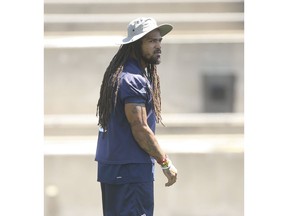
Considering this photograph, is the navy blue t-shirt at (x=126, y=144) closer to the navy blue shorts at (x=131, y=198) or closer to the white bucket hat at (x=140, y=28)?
the navy blue shorts at (x=131, y=198)

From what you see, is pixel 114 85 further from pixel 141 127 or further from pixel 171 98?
pixel 171 98

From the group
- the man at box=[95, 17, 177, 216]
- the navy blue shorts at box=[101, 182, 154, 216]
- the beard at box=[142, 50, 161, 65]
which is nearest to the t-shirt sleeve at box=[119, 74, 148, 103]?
the man at box=[95, 17, 177, 216]

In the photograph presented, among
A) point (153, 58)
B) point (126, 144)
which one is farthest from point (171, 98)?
point (126, 144)

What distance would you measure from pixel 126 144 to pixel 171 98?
8.02ft

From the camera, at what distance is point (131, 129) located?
5086mm

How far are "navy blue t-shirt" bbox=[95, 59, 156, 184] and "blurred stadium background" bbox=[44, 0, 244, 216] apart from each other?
2.28 meters

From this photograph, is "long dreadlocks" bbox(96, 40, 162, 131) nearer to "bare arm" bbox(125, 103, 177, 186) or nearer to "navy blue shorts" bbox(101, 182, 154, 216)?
"bare arm" bbox(125, 103, 177, 186)

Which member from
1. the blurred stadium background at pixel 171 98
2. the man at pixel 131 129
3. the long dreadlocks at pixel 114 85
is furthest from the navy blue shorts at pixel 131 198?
the blurred stadium background at pixel 171 98

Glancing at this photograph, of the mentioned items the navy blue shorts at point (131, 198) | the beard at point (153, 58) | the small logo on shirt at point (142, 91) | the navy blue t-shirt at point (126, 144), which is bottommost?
the navy blue shorts at point (131, 198)

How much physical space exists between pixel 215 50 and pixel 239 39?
21cm

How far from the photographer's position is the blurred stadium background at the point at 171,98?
745cm
